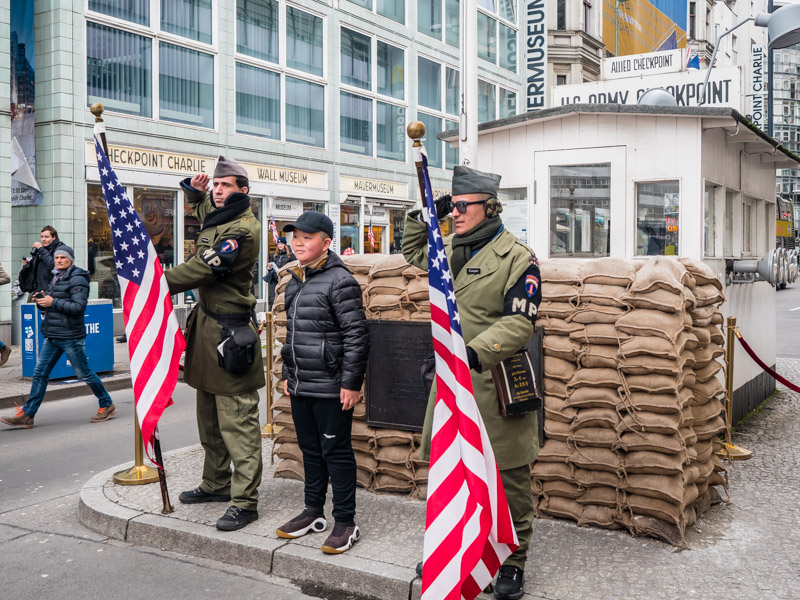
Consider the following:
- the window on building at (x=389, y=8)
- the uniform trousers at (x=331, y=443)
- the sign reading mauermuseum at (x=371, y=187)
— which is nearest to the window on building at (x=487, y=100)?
the window on building at (x=389, y=8)

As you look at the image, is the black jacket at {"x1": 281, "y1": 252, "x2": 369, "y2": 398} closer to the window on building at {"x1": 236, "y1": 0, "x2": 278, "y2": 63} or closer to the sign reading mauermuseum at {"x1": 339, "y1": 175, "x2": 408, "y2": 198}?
the window on building at {"x1": 236, "y1": 0, "x2": 278, "y2": 63}

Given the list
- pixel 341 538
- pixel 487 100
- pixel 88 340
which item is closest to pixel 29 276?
pixel 88 340

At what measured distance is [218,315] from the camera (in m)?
5.31

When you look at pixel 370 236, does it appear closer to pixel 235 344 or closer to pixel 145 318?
pixel 145 318

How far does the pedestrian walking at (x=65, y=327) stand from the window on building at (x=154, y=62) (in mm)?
8876

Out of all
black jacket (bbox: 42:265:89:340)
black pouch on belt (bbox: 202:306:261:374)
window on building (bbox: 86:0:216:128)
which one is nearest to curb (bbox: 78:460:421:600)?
black pouch on belt (bbox: 202:306:261:374)

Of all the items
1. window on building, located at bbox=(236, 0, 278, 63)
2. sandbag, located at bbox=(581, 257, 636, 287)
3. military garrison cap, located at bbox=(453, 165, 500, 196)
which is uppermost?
window on building, located at bbox=(236, 0, 278, 63)

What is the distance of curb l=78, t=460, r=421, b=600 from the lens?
4438 mm

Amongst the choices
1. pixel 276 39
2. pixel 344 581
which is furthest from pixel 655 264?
pixel 276 39

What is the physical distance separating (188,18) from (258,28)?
2.44 metres

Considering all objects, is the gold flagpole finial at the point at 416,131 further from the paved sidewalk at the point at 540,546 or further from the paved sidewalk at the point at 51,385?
the paved sidewalk at the point at 51,385

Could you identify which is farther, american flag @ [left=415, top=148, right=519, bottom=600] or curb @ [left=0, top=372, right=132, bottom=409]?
curb @ [left=0, top=372, right=132, bottom=409]

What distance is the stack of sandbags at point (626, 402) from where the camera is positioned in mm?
4949

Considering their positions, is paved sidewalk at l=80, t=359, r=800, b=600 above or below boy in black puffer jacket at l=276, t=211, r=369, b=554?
below
